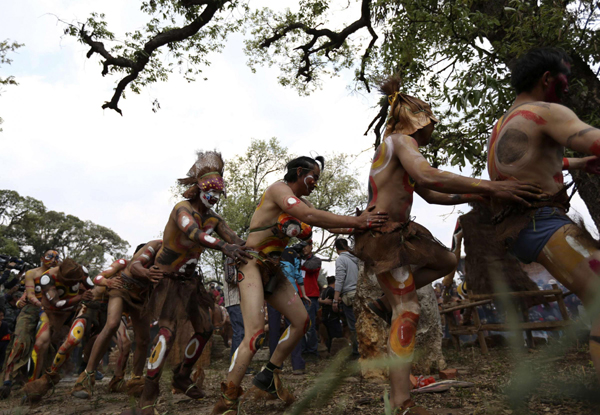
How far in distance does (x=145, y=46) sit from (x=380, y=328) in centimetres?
820

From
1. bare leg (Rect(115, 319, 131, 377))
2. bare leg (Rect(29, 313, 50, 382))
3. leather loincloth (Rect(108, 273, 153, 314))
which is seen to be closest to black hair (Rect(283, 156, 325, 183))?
leather loincloth (Rect(108, 273, 153, 314))

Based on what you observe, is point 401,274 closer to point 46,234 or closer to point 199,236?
point 199,236

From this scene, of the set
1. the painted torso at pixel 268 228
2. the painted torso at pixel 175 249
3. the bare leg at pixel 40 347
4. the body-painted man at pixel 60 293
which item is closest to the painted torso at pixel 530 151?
the painted torso at pixel 268 228

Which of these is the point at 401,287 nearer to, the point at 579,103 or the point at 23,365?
the point at 579,103

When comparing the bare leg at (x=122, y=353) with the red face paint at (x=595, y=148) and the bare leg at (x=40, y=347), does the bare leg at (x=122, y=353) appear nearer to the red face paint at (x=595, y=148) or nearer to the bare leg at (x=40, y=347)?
the bare leg at (x=40, y=347)

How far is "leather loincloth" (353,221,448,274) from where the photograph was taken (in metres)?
2.99

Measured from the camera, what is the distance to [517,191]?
8.00 feet

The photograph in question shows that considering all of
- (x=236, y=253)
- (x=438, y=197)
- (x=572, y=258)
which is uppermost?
(x=438, y=197)

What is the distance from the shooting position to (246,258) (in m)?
3.67

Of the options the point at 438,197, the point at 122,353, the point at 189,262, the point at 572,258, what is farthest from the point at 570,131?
the point at 122,353

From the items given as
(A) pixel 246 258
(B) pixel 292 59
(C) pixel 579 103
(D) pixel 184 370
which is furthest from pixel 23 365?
(B) pixel 292 59

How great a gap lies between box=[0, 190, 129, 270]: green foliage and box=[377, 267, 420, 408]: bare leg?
33.0m

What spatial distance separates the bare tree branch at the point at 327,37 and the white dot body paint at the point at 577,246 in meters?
8.36

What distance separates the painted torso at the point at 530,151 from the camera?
2484mm
